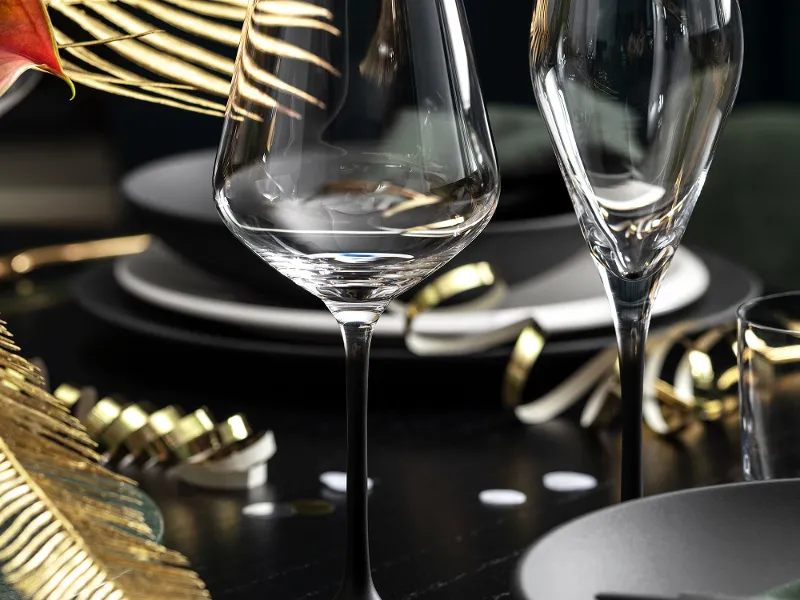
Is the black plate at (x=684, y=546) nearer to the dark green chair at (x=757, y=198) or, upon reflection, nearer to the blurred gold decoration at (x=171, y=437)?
the blurred gold decoration at (x=171, y=437)

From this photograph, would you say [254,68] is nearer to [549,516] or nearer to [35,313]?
[549,516]

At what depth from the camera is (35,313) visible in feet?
3.07

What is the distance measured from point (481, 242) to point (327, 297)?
314 mm

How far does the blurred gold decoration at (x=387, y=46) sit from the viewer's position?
43 centimetres

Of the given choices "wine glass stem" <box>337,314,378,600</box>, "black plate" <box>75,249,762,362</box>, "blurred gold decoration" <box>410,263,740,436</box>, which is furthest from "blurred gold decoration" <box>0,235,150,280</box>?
"wine glass stem" <box>337,314,378,600</box>

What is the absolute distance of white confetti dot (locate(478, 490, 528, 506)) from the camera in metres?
0.59

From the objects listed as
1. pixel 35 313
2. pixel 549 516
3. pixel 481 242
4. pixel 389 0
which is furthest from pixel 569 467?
pixel 35 313

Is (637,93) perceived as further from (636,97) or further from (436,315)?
(436,315)

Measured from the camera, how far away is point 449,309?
2.61 feet

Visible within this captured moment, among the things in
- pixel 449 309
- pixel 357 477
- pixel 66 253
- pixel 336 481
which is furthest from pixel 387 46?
pixel 66 253

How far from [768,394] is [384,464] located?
0.21 m

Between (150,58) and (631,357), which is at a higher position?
(150,58)

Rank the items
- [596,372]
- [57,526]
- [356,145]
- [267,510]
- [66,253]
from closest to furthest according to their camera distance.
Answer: [57,526] → [356,145] → [267,510] → [596,372] → [66,253]

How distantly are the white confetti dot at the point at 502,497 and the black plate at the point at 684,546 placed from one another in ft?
0.63
